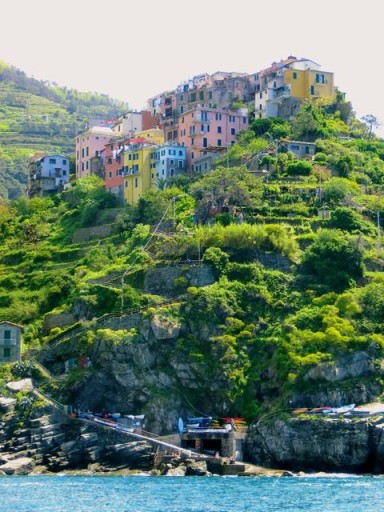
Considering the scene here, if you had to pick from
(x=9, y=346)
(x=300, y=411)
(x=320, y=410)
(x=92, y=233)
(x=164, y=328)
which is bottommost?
(x=300, y=411)

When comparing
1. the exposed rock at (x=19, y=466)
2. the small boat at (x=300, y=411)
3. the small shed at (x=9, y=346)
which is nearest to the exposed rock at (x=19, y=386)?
the small shed at (x=9, y=346)

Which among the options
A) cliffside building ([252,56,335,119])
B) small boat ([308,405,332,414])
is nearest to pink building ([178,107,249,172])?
cliffside building ([252,56,335,119])

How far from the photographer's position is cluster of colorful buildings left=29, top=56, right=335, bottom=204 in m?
132

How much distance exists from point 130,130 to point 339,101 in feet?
80.0

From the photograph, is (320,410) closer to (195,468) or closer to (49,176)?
(195,468)

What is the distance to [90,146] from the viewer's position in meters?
146

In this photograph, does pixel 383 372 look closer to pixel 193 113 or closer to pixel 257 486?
pixel 257 486

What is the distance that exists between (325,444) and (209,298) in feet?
57.2

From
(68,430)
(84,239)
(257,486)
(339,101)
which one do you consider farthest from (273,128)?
(257,486)

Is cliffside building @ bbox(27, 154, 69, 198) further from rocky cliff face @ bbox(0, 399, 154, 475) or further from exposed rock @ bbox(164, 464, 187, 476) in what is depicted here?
exposed rock @ bbox(164, 464, 187, 476)

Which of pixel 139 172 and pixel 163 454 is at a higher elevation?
pixel 139 172

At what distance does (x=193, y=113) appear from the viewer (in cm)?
13288

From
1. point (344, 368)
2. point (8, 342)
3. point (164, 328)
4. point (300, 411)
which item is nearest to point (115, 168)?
point (8, 342)

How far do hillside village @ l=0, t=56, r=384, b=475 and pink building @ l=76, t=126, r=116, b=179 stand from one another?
4361mm
